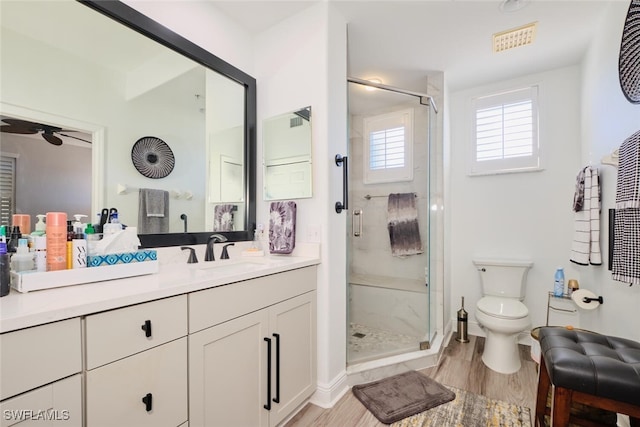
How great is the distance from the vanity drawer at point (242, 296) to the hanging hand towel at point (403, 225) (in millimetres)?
1496

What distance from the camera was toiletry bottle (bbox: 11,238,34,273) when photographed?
0.97 m

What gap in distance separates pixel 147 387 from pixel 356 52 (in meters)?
2.53

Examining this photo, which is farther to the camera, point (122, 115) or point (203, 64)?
point (203, 64)

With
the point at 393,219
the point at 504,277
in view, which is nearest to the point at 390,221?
the point at 393,219

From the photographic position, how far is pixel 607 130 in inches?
71.6

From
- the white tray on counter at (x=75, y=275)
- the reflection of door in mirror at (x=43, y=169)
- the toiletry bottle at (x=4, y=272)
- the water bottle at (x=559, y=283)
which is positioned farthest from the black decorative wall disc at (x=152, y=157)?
the water bottle at (x=559, y=283)

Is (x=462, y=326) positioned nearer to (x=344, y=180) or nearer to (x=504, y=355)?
(x=504, y=355)

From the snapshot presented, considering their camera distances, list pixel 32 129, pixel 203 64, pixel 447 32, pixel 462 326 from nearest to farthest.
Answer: pixel 32 129 < pixel 203 64 < pixel 447 32 < pixel 462 326

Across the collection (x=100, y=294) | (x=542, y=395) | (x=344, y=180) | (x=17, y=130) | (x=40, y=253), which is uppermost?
(x=17, y=130)

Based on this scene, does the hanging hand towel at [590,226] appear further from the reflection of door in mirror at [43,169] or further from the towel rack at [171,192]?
the reflection of door in mirror at [43,169]

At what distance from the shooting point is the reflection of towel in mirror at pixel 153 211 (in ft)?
4.83

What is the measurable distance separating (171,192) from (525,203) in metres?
2.96

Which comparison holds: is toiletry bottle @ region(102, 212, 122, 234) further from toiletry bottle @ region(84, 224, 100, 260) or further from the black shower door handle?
the black shower door handle

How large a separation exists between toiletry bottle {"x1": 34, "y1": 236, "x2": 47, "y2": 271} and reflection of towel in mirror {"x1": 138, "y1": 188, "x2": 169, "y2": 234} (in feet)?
1.41
